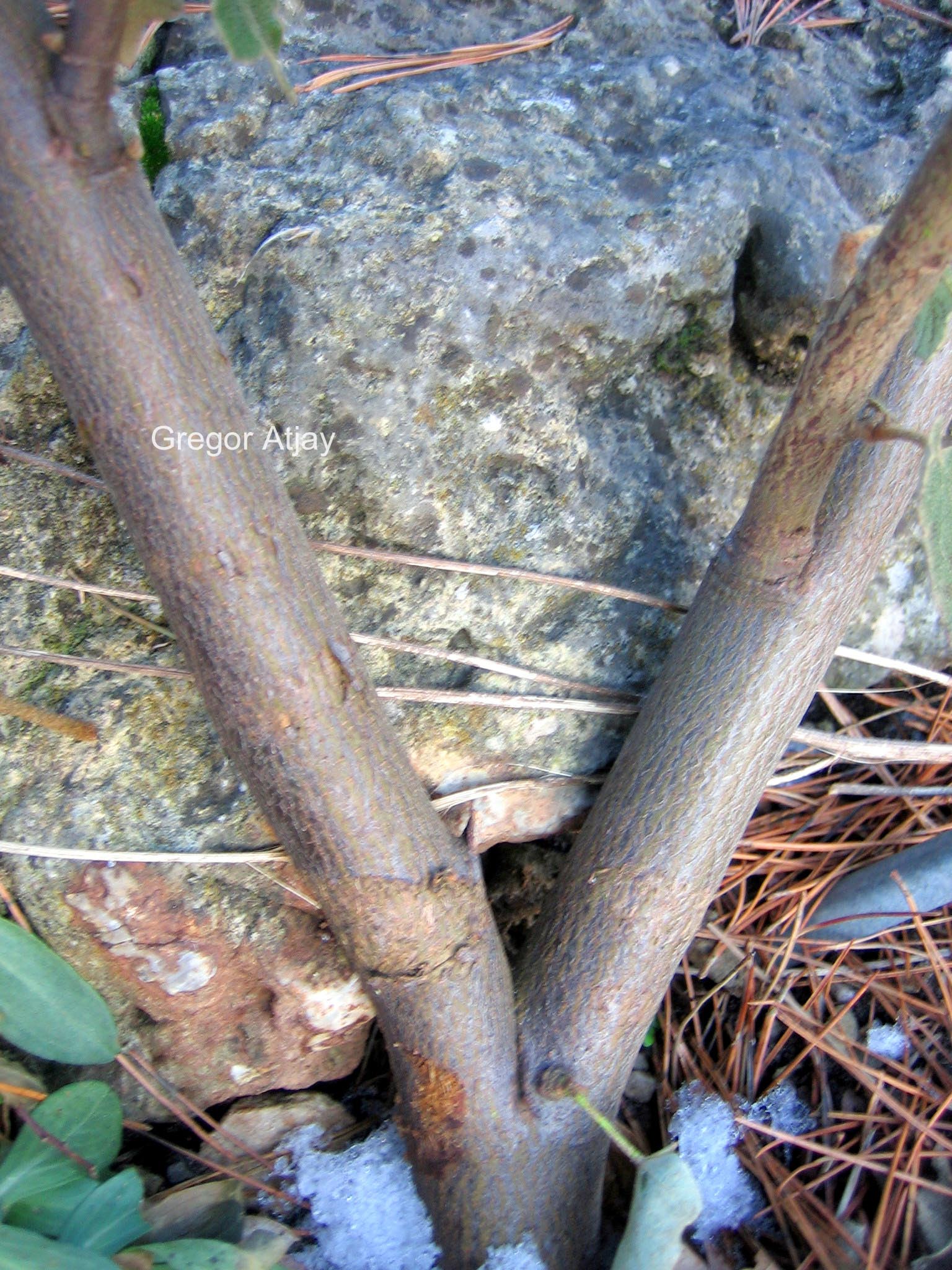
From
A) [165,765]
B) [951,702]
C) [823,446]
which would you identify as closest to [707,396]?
[823,446]

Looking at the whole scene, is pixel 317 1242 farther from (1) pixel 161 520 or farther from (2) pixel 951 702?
(2) pixel 951 702

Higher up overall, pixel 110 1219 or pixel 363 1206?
pixel 110 1219

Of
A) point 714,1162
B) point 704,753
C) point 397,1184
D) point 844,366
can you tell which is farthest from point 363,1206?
point 844,366

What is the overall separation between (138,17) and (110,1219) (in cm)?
110

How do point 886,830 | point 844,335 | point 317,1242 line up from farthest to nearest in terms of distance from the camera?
point 886,830, point 317,1242, point 844,335

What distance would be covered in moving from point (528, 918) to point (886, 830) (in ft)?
1.76

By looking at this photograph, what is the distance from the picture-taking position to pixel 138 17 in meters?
0.80

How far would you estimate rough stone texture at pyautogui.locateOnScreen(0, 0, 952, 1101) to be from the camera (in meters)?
1.14

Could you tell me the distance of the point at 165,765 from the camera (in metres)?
1.13

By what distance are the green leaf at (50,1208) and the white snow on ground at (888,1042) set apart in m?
0.95

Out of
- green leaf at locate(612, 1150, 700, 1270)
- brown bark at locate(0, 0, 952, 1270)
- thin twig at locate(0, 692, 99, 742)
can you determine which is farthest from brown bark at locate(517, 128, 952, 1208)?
thin twig at locate(0, 692, 99, 742)

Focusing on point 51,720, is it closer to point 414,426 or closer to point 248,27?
point 414,426

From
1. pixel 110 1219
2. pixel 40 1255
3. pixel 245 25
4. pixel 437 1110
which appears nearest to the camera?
pixel 245 25

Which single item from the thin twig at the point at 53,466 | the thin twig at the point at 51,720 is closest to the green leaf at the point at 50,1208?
the thin twig at the point at 51,720
